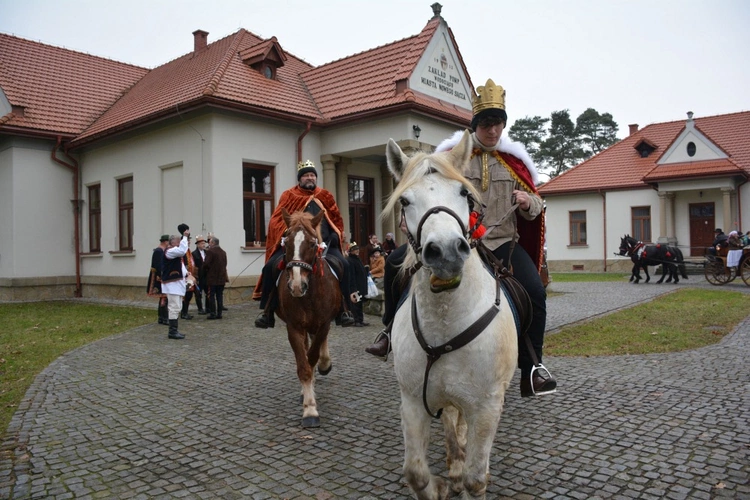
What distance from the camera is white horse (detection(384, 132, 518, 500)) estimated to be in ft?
8.72

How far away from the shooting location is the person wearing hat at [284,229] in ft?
19.9

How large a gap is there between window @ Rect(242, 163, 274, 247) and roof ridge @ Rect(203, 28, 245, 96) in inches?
90.3

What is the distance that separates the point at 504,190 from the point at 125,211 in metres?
17.2

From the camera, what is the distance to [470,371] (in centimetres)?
283

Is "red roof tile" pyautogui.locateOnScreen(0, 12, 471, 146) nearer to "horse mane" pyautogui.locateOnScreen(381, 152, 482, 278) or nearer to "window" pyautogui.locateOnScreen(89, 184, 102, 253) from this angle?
"window" pyautogui.locateOnScreen(89, 184, 102, 253)

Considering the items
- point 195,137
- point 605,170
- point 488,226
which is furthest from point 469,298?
point 605,170

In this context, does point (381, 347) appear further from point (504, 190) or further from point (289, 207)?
point (289, 207)

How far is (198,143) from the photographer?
1515 centimetres

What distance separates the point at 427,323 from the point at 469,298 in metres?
0.26

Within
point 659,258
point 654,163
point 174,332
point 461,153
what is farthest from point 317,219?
point 654,163

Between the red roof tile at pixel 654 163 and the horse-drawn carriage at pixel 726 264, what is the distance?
27.5 ft

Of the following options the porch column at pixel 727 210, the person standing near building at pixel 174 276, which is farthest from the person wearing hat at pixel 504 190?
the porch column at pixel 727 210

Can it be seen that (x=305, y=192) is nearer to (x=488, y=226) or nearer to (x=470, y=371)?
(x=488, y=226)

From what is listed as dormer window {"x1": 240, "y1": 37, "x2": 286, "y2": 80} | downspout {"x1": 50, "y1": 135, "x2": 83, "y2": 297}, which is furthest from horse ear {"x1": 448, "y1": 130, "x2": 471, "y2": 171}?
downspout {"x1": 50, "y1": 135, "x2": 83, "y2": 297}
